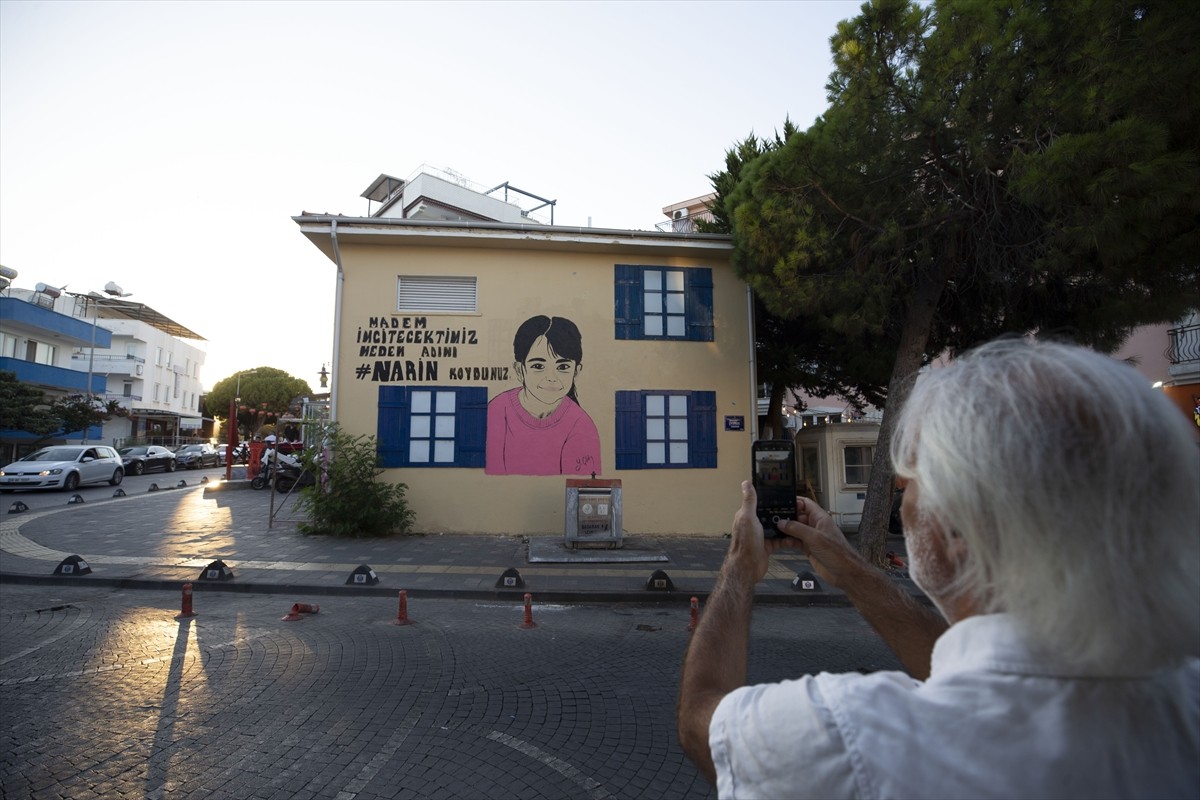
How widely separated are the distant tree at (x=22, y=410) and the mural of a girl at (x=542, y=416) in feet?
73.9

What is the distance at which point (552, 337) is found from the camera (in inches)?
525

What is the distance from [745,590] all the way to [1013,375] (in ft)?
2.38

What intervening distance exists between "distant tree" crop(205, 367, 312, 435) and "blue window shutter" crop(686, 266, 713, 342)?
42059 millimetres

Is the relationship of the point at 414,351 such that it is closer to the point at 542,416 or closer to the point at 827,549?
the point at 542,416

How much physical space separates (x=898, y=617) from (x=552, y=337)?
1199 centimetres

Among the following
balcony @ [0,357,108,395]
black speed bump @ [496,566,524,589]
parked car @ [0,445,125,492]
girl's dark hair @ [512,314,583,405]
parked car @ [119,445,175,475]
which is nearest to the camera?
black speed bump @ [496,566,524,589]

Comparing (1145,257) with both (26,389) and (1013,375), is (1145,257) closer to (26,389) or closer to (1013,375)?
(1013,375)

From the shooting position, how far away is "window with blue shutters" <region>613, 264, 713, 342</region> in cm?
1357

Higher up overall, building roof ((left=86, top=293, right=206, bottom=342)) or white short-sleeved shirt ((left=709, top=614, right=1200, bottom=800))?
building roof ((left=86, top=293, right=206, bottom=342))

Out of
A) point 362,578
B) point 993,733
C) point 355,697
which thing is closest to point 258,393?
point 362,578

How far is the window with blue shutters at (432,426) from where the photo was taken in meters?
12.8

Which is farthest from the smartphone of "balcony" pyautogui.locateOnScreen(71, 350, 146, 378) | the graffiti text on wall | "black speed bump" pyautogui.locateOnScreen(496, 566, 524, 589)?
"balcony" pyautogui.locateOnScreen(71, 350, 146, 378)

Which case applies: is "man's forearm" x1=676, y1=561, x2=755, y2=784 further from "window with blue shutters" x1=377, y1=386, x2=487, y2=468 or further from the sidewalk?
"window with blue shutters" x1=377, y1=386, x2=487, y2=468

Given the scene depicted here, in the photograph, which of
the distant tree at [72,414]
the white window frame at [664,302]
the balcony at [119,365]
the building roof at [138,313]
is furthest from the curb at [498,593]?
the balcony at [119,365]
